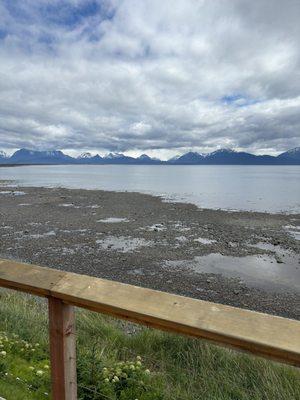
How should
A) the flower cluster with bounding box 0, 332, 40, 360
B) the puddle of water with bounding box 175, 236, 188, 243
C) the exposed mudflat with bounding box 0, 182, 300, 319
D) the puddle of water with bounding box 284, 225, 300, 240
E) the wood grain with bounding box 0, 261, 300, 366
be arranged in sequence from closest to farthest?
1. the wood grain with bounding box 0, 261, 300, 366
2. the flower cluster with bounding box 0, 332, 40, 360
3. the exposed mudflat with bounding box 0, 182, 300, 319
4. the puddle of water with bounding box 175, 236, 188, 243
5. the puddle of water with bounding box 284, 225, 300, 240

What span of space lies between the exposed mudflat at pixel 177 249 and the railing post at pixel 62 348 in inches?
431

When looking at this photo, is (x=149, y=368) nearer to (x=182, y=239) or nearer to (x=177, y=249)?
(x=177, y=249)

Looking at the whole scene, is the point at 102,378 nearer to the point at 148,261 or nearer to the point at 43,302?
the point at 43,302

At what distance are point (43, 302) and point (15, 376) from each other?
20.2 ft

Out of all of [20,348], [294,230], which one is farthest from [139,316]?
[294,230]

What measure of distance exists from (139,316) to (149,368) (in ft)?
13.1

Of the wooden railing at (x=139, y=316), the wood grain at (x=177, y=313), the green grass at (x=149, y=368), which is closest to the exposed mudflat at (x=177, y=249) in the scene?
the green grass at (x=149, y=368)

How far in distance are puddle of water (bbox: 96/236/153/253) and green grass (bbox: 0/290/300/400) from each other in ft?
40.2

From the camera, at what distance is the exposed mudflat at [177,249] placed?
47.0ft

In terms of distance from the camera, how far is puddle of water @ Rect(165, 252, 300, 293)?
14.9 metres

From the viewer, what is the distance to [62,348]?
2434 millimetres

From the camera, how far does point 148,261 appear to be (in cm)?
1762

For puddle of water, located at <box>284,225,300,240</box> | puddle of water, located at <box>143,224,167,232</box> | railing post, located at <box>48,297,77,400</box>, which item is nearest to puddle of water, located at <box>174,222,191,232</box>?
puddle of water, located at <box>143,224,167,232</box>

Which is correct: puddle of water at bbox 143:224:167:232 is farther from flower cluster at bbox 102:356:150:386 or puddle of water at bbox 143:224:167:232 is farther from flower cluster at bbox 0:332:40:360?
flower cluster at bbox 102:356:150:386
